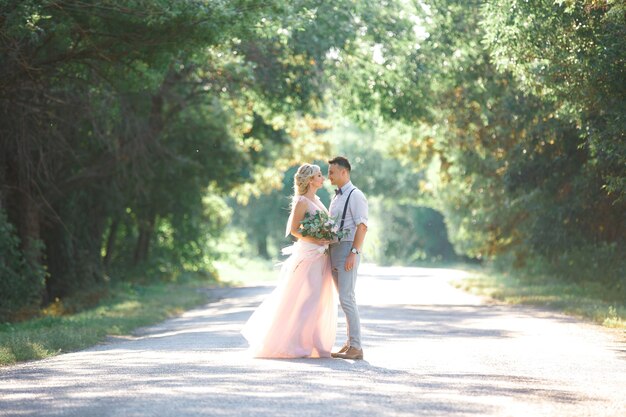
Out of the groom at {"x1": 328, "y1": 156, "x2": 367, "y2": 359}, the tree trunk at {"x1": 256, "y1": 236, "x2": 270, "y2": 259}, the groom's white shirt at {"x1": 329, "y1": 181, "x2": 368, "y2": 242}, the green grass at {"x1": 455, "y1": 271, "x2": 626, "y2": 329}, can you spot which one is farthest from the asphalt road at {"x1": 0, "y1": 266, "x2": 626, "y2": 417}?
the tree trunk at {"x1": 256, "y1": 236, "x2": 270, "y2": 259}

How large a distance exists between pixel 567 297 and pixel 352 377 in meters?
18.2

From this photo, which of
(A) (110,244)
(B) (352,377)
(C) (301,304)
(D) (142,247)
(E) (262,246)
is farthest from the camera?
(E) (262,246)

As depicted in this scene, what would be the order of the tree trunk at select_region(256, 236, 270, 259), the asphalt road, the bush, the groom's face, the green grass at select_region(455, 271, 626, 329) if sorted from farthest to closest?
the tree trunk at select_region(256, 236, 270, 259) → the bush → the green grass at select_region(455, 271, 626, 329) → the groom's face → the asphalt road

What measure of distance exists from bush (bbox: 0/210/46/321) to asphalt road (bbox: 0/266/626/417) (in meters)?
6.49

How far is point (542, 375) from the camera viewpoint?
12.3m

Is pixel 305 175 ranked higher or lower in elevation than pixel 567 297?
higher

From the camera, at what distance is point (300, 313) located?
13.9 metres

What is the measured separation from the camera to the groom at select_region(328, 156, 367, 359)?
44.9 ft

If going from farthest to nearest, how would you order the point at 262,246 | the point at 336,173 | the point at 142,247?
the point at 262,246, the point at 142,247, the point at 336,173

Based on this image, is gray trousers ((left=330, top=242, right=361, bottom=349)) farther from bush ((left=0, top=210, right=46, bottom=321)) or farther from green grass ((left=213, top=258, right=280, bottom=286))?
green grass ((left=213, top=258, right=280, bottom=286))

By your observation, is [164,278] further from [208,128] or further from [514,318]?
[514,318]

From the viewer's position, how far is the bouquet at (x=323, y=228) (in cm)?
1366

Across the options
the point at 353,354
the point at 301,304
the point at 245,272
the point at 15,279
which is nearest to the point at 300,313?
the point at 301,304

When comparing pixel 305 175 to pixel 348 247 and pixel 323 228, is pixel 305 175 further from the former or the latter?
pixel 348 247
